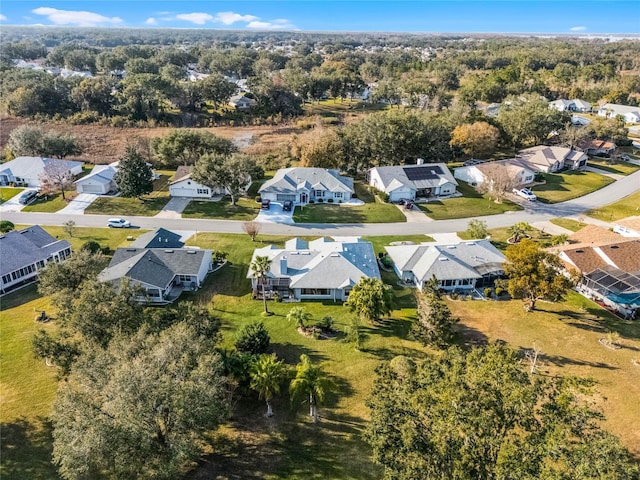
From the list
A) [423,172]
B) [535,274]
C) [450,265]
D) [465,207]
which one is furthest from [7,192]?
[535,274]

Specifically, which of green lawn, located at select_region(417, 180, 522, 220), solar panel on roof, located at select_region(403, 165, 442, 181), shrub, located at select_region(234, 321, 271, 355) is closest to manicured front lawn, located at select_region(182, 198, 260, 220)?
solar panel on roof, located at select_region(403, 165, 442, 181)

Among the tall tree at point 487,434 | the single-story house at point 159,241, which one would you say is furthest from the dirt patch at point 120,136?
the tall tree at point 487,434

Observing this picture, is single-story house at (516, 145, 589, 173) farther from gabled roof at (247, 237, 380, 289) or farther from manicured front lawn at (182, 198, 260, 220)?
manicured front lawn at (182, 198, 260, 220)

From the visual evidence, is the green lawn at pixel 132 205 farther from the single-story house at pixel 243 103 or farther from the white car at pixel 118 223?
the single-story house at pixel 243 103

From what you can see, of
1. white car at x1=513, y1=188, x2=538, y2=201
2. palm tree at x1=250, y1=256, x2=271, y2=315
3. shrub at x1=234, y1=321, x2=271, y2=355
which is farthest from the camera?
white car at x1=513, y1=188, x2=538, y2=201

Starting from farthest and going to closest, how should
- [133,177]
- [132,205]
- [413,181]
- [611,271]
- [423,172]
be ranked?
[423,172] < [413,181] < [132,205] < [133,177] < [611,271]

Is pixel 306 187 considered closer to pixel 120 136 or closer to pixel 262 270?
pixel 262 270
